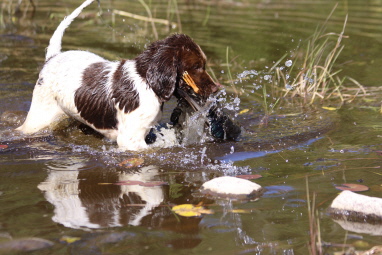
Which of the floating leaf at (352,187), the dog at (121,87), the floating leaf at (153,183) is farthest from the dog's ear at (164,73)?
the floating leaf at (352,187)

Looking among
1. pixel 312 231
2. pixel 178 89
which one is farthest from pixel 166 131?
pixel 312 231

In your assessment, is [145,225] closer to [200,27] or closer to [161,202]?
[161,202]

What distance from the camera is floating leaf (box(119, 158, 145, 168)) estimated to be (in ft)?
16.3

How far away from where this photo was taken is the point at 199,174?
4723 millimetres

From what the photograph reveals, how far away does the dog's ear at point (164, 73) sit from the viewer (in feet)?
16.3

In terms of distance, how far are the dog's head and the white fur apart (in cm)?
11

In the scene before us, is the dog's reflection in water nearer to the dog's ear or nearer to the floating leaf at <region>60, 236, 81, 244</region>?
the floating leaf at <region>60, 236, 81, 244</region>

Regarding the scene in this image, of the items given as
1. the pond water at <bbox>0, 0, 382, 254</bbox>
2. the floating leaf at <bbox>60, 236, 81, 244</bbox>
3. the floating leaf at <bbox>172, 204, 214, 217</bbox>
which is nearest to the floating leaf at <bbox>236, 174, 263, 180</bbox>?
the pond water at <bbox>0, 0, 382, 254</bbox>

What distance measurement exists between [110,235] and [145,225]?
0.26 meters

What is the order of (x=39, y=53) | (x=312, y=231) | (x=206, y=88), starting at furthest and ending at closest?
(x=39, y=53) < (x=206, y=88) < (x=312, y=231)

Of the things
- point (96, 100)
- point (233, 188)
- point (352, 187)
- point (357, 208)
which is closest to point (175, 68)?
point (96, 100)

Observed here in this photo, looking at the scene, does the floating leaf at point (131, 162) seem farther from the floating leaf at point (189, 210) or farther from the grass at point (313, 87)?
the grass at point (313, 87)

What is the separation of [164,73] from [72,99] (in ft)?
3.49

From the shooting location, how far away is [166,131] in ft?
18.4
